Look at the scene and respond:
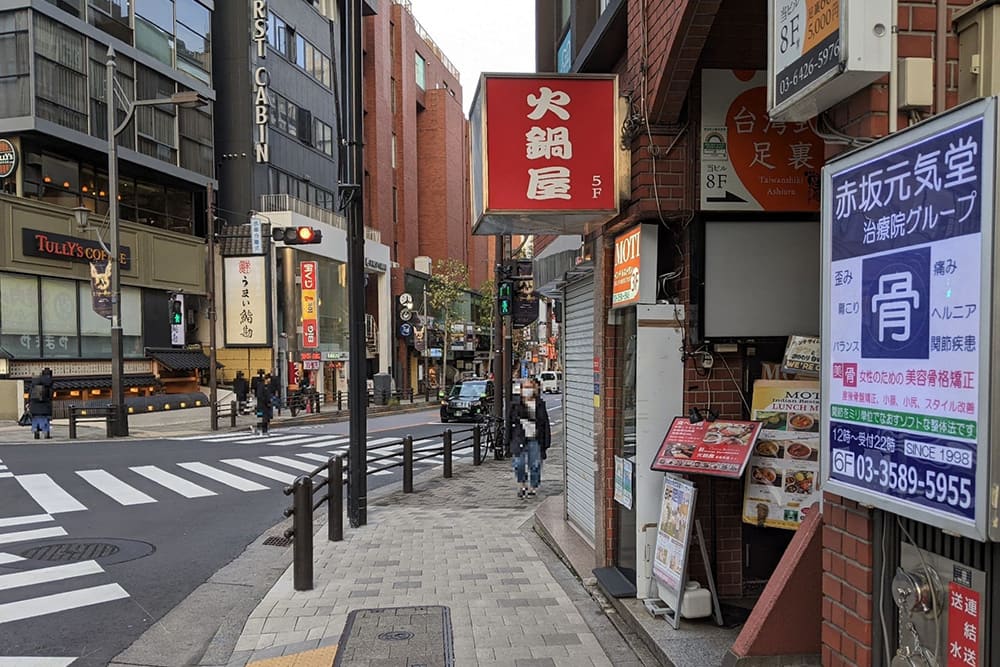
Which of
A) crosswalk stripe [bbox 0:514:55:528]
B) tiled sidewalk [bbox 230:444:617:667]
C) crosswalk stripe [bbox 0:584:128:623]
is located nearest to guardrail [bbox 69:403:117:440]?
crosswalk stripe [bbox 0:514:55:528]

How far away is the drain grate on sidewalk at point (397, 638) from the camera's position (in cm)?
499

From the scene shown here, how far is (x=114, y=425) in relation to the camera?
20.7 m

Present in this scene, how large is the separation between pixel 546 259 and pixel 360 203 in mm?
2706

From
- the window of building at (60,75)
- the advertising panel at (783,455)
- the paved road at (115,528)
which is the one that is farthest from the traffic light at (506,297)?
the window of building at (60,75)

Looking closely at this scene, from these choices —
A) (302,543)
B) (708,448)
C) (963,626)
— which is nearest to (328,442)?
(302,543)

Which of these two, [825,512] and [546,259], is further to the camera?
[546,259]

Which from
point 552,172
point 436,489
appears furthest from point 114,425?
point 552,172

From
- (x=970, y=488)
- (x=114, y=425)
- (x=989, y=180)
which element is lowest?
(x=114, y=425)

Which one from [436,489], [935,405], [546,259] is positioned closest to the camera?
[935,405]

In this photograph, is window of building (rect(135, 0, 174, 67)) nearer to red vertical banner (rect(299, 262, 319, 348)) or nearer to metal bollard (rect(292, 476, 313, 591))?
red vertical banner (rect(299, 262, 319, 348))

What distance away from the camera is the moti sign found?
224 inches

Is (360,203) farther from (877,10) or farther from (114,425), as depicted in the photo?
(114,425)

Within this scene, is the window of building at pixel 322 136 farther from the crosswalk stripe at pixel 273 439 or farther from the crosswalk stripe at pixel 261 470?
the crosswalk stripe at pixel 261 470

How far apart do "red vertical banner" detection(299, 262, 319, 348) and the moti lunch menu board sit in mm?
32573
